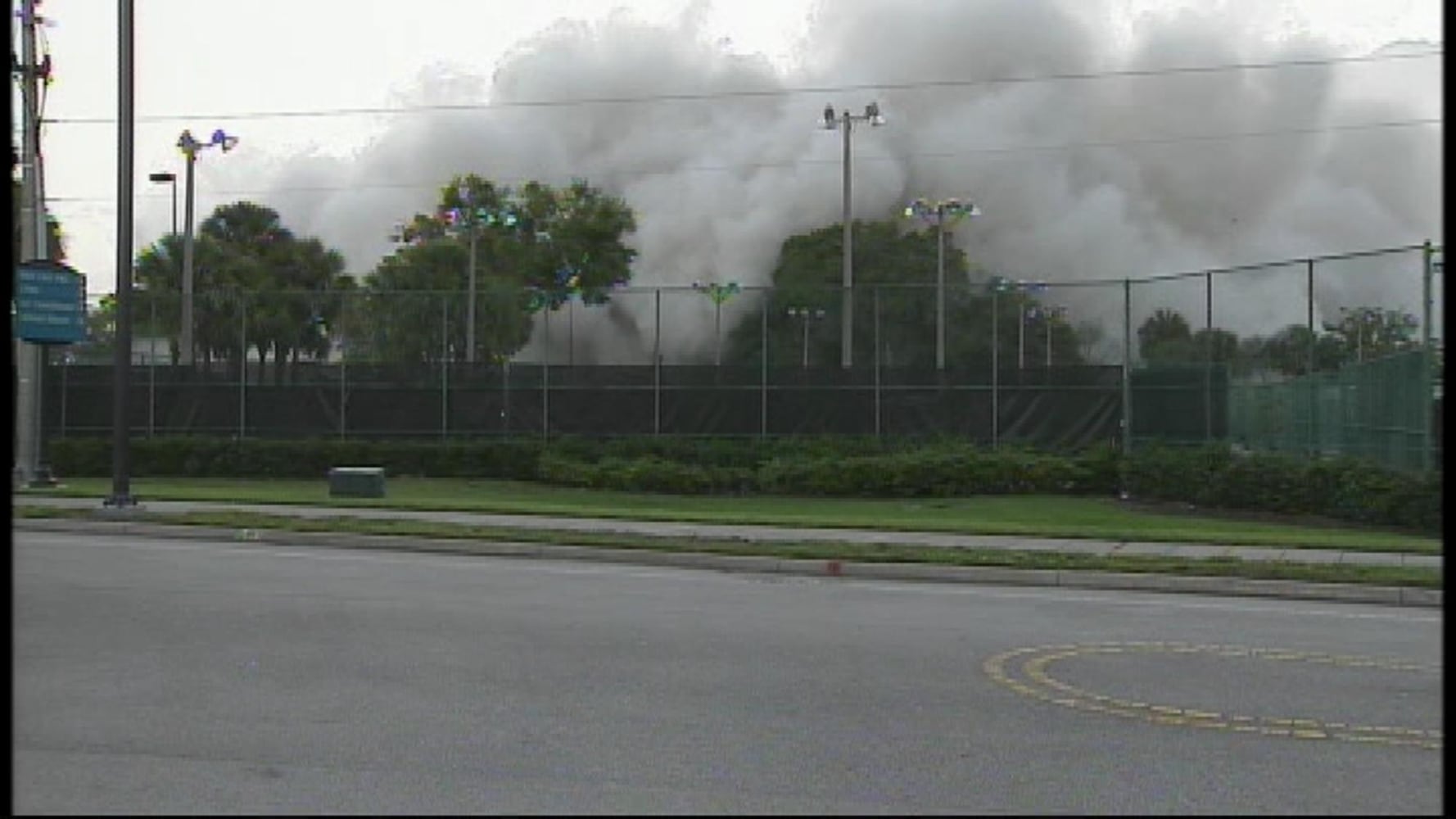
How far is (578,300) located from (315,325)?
6.11 metres

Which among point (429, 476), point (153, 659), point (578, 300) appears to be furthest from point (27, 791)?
point (578, 300)

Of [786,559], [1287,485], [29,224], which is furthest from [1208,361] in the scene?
[29,224]

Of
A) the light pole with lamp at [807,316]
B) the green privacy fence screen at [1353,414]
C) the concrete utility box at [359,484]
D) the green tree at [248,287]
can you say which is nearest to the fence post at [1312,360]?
the green privacy fence screen at [1353,414]

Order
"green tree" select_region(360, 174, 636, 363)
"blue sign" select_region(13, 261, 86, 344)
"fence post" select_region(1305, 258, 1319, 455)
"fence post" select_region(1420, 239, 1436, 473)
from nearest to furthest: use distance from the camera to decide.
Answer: "fence post" select_region(1420, 239, 1436, 473) < "blue sign" select_region(13, 261, 86, 344) < "fence post" select_region(1305, 258, 1319, 455) < "green tree" select_region(360, 174, 636, 363)

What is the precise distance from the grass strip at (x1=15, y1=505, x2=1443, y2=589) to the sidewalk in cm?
46

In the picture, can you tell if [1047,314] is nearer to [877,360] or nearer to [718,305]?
[877,360]

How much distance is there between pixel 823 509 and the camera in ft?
76.8

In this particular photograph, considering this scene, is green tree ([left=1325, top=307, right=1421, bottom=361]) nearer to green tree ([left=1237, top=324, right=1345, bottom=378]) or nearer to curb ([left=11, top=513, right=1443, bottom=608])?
green tree ([left=1237, top=324, right=1345, bottom=378])

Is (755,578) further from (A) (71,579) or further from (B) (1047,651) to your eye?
(A) (71,579)

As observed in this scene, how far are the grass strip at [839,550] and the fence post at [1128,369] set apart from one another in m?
12.1

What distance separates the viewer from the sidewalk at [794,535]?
15.2 m

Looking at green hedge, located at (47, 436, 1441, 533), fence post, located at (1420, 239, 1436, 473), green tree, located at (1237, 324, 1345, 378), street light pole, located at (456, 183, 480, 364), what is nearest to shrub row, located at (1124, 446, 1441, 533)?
green hedge, located at (47, 436, 1441, 533)

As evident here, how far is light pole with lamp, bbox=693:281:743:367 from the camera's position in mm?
32125

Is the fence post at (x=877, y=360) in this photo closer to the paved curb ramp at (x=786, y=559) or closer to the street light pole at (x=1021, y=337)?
the street light pole at (x=1021, y=337)
